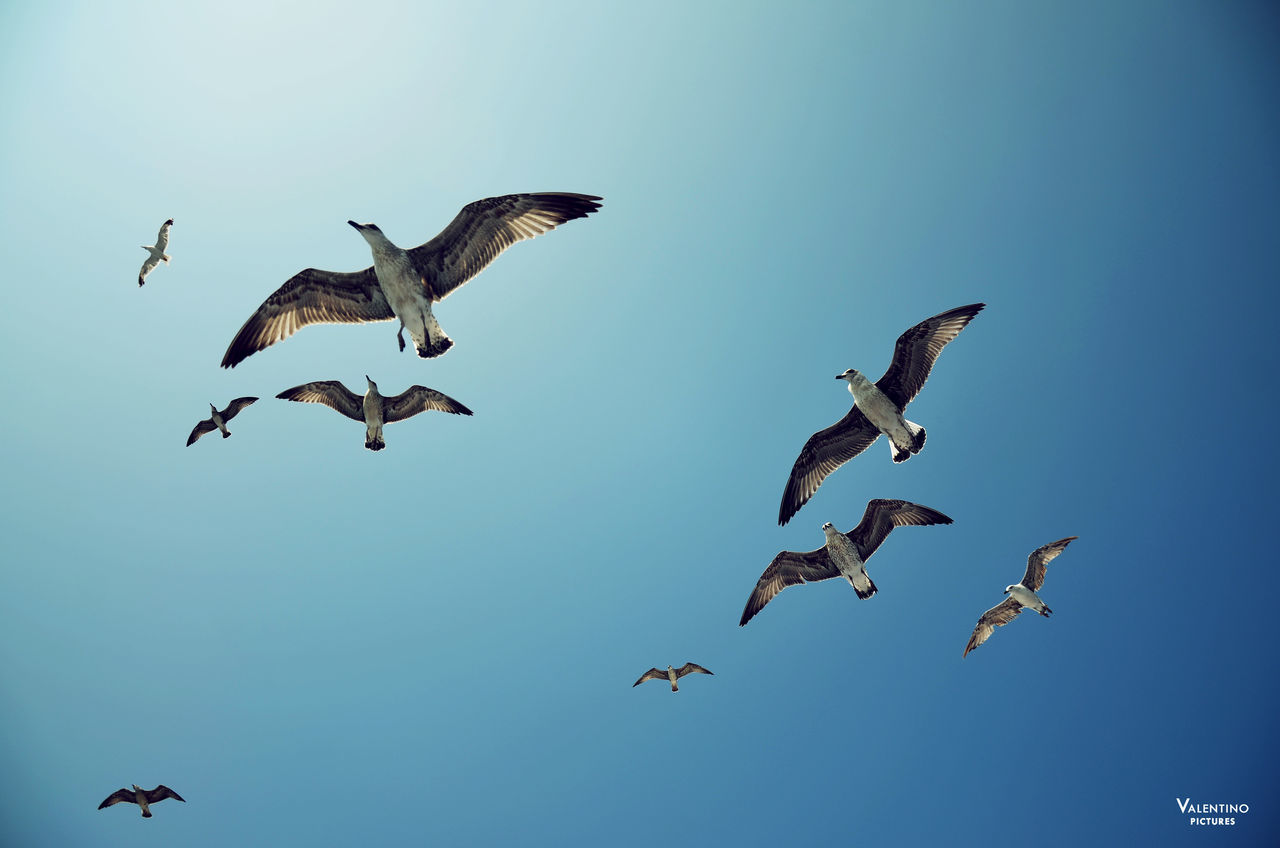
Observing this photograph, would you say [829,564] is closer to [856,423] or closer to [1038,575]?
[856,423]

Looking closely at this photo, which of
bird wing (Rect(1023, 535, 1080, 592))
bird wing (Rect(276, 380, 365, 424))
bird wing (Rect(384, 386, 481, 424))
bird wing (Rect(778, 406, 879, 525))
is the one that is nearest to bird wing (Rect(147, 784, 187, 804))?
bird wing (Rect(276, 380, 365, 424))

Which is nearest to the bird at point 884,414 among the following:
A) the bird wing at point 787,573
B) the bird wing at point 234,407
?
the bird wing at point 787,573

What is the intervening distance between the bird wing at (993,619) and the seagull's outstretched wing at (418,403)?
48.4 ft

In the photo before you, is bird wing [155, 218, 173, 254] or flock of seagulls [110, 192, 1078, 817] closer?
flock of seagulls [110, 192, 1078, 817]

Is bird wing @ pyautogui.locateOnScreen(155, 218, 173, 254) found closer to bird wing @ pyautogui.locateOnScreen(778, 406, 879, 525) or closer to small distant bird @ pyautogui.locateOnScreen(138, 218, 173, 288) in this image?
small distant bird @ pyautogui.locateOnScreen(138, 218, 173, 288)

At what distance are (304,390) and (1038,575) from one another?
18186 millimetres

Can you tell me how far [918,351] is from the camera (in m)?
11.9

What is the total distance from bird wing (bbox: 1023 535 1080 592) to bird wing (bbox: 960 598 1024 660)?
2.38 feet

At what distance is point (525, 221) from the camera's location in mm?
10180

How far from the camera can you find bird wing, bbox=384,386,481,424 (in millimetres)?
13070

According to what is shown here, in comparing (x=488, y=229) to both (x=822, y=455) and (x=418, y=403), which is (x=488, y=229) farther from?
(x=822, y=455)

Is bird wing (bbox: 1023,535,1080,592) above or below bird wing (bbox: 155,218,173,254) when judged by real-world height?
below

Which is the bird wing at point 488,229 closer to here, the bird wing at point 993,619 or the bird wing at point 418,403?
the bird wing at point 418,403

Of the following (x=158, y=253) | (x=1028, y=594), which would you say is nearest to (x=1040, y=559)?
(x=1028, y=594)
